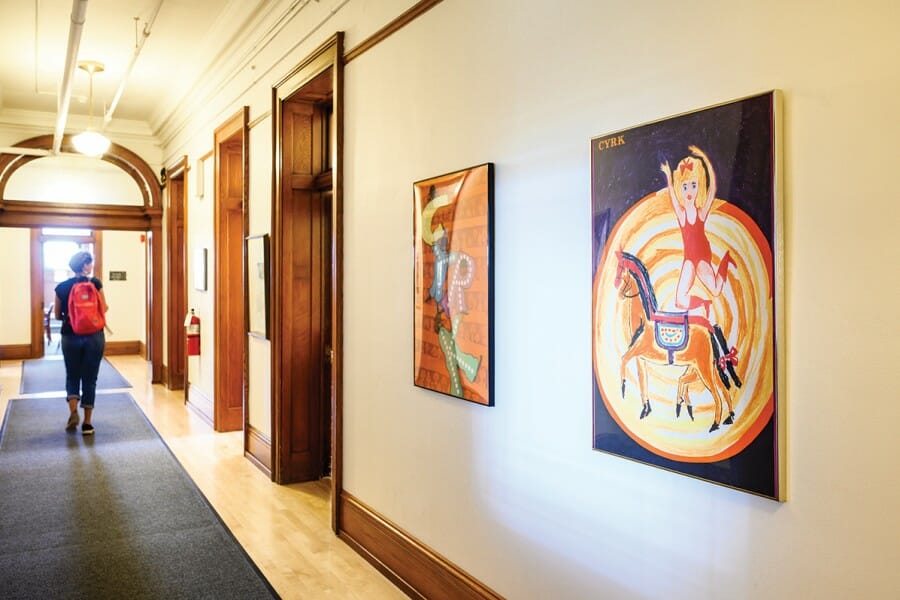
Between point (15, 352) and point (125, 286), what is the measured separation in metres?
2.30

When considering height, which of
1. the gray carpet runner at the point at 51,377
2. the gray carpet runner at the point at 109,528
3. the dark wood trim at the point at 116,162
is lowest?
the gray carpet runner at the point at 109,528

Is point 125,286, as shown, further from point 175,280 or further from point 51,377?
point 175,280

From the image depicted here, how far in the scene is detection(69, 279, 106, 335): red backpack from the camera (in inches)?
241

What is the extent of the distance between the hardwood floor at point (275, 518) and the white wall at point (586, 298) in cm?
35

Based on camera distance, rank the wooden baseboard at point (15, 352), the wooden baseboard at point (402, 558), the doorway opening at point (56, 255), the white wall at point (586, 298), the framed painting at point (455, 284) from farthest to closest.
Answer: the doorway opening at point (56, 255) → the wooden baseboard at point (15, 352) → the wooden baseboard at point (402, 558) → the framed painting at point (455, 284) → the white wall at point (586, 298)

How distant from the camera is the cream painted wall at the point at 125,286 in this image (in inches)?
521

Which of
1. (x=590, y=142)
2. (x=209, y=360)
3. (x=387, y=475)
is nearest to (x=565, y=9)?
(x=590, y=142)

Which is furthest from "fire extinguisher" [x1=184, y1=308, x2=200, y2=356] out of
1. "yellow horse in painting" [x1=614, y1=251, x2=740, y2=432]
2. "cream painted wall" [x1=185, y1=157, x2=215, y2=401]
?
"yellow horse in painting" [x1=614, y1=251, x2=740, y2=432]

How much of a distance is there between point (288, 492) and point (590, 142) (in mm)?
3523

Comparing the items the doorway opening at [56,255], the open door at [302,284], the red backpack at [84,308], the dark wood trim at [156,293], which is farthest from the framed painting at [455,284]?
the doorway opening at [56,255]

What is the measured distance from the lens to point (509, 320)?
2.52 metres

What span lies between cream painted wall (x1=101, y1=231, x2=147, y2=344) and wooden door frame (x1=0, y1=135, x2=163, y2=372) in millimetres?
4122

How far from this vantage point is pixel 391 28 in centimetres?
330

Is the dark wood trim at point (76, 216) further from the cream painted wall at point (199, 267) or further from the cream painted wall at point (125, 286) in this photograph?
the cream painted wall at point (125, 286)
